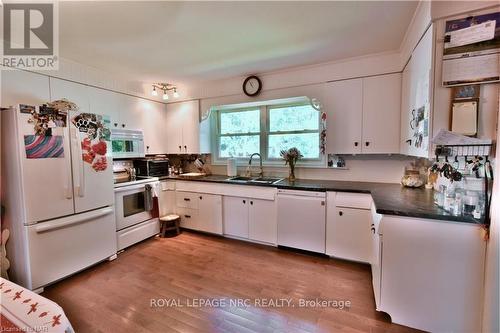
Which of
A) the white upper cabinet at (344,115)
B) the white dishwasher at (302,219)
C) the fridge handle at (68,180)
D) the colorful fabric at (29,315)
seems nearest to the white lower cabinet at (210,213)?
the white dishwasher at (302,219)

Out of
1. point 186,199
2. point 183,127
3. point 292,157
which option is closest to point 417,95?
point 292,157

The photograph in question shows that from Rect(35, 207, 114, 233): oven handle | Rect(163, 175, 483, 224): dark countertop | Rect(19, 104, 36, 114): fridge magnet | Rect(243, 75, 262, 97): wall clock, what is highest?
Rect(243, 75, 262, 97): wall clock

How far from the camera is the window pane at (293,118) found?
324 centimetres

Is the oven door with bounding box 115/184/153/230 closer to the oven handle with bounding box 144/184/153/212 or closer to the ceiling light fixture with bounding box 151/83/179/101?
the oven handle with bounding box 144/184/153/212

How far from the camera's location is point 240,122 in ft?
12.5

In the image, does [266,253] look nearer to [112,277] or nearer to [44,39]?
[112,277]

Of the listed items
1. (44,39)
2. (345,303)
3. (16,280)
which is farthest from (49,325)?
(44,39)

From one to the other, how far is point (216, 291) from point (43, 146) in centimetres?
212

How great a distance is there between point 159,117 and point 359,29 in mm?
3260

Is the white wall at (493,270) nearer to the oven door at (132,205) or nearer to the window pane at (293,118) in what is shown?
the window pane at (293,118)

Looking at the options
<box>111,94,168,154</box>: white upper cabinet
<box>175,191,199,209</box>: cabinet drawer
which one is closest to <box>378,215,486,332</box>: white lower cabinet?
<box>175,191,199,209</box>: cabinet drawer

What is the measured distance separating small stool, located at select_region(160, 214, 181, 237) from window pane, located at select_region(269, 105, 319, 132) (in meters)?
2.06

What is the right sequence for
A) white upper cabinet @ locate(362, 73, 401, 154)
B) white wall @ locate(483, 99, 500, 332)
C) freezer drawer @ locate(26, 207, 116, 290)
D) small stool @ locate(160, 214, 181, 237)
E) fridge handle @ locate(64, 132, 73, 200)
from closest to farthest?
white wall @ locate(483, 99, 500, 332) → freezer drawer @ locate(26, 207, 116, 290) → fridge handle @ locate(64, 132, 73, 200) → white upper cabinet @ locate(362, 73, 401, 154) → small stool @ locate(160, 214, 181, 237)

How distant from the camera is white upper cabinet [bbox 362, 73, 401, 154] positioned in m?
2.54
